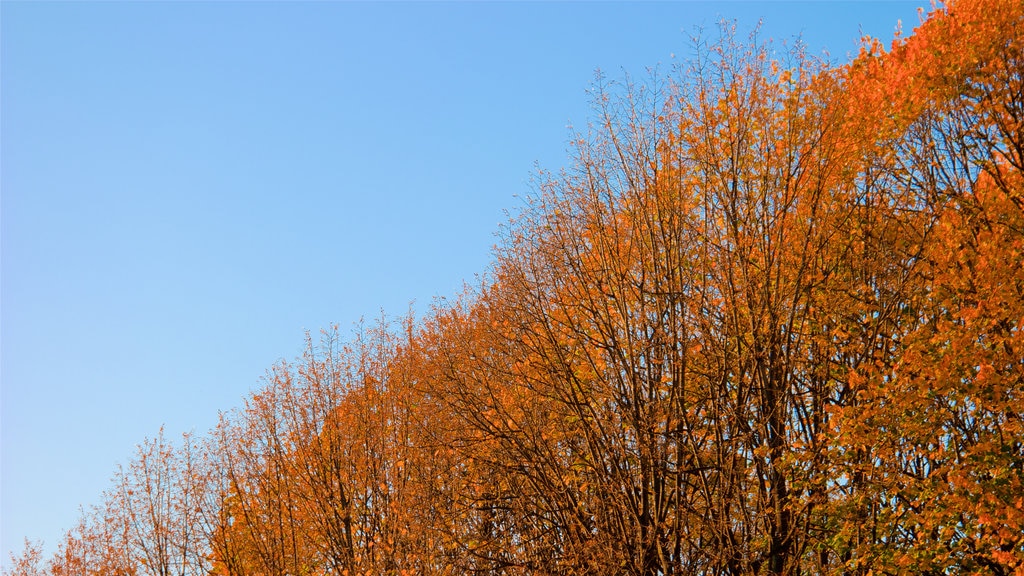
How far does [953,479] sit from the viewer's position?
12.5 metres

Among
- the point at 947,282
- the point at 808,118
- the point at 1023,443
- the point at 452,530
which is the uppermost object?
the point at 808,118

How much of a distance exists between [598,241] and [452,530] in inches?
285

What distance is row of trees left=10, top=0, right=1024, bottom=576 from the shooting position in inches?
503

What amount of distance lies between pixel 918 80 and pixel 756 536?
8.92 metres

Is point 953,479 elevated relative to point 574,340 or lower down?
lower down

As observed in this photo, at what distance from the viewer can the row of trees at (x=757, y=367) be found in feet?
41.9

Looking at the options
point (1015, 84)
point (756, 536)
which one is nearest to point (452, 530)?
point (756, 536)

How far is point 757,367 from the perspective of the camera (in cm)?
1266

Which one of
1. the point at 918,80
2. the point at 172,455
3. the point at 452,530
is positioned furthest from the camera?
the point at 172,455

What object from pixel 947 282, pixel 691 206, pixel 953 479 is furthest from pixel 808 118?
pixel 953 479

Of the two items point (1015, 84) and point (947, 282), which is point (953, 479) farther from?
point (1015, 84)

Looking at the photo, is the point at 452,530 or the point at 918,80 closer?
the point at 918,80

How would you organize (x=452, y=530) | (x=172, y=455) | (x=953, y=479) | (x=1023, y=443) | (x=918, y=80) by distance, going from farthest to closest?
1. (x=172, y=455)
2. (x=452, y=530)
3. (x=918, y=80)
4. (x=1023, y=443)
5. (x=953, y=479)

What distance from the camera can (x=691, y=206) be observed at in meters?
14.8
